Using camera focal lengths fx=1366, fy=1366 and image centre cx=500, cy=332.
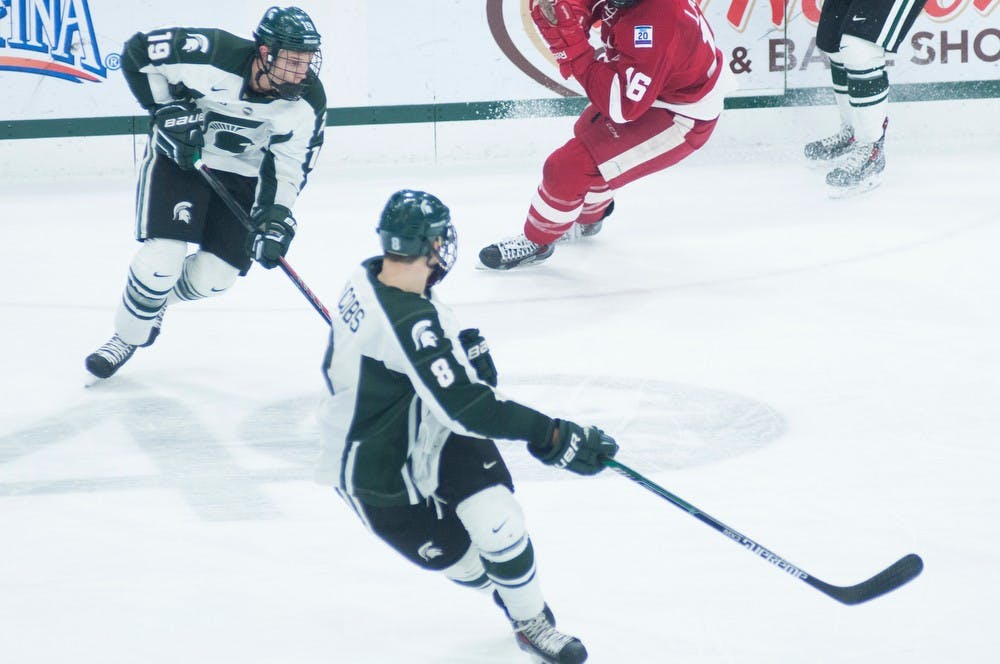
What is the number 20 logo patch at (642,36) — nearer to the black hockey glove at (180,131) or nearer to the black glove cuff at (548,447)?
the black hockey glove at (180,131)

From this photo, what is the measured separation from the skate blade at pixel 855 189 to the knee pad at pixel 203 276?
3.06m

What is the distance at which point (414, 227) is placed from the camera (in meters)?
1.92

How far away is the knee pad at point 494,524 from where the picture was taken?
6.42 ft

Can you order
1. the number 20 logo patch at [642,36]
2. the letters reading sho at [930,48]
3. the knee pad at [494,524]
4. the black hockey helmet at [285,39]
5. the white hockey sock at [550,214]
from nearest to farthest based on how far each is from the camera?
1. the knee pad at [494,524]
2. the black hockey helmet at [285,39]
3. the number 20 logo patch at [642,36]
4. the white hockey sock at [550,214]
5. the letters reading sho at [930,48]

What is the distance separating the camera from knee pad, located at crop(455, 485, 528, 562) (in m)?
1.96

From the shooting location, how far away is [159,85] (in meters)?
3.42

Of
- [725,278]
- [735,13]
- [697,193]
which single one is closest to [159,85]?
[725,278]

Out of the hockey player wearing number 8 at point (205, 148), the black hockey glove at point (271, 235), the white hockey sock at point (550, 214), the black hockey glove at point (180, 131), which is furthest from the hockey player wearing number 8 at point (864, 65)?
the black hockey glove at point (180, 131)

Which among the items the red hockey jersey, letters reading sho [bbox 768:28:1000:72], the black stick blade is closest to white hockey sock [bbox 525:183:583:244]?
the red hockey jersey


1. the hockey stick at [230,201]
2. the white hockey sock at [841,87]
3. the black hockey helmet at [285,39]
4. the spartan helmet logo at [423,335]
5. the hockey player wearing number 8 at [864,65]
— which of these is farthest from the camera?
the white hockey sock at [841,87]

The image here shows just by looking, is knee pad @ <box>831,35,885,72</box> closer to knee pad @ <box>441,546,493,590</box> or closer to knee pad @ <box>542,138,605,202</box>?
knee pad @ <box>542,138,605,202</box>

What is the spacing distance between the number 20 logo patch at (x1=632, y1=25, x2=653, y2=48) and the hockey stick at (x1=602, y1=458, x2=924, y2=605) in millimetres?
2411

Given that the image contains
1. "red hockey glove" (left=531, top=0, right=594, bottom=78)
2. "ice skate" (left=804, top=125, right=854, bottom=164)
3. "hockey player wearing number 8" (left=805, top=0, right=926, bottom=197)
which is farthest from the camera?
"ice skate" (left=804, top=125, right=854, bottom=164)

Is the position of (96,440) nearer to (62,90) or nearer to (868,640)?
(868,640)
